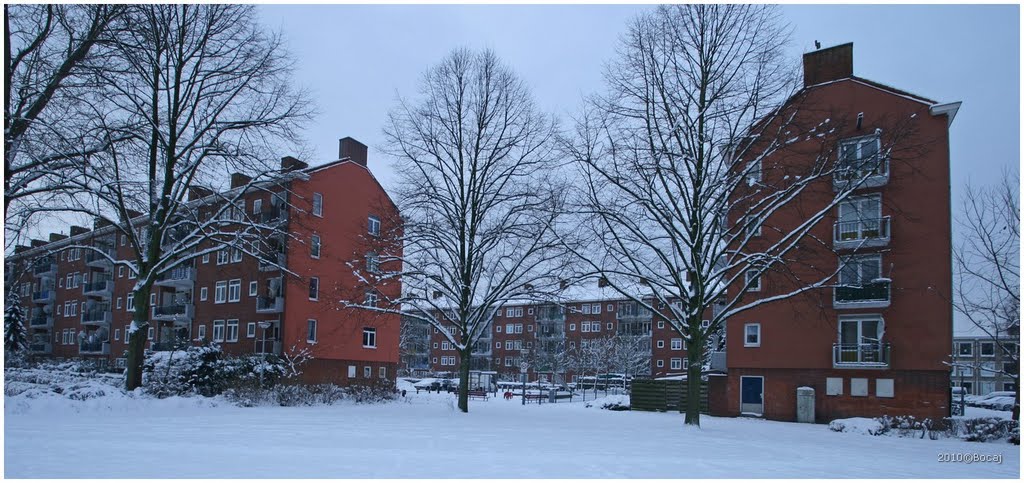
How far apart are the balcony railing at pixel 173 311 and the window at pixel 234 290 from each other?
3850 millimetres

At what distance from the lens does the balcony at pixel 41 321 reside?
67.3m

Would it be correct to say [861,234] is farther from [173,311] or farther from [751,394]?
[173,311]

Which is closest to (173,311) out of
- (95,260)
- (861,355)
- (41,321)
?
(95,260)

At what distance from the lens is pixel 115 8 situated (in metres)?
19.1

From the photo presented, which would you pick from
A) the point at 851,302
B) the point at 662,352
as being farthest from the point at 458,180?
the point at 662,352

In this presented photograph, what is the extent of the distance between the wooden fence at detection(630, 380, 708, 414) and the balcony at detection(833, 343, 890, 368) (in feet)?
28.4

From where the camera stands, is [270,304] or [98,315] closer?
[270,304]

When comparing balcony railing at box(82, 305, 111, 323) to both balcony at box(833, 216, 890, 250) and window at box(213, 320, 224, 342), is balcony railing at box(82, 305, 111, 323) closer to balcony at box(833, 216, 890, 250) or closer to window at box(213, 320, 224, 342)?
window at box(213, 320, 224, 342)

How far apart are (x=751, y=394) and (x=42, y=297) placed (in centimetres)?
6557

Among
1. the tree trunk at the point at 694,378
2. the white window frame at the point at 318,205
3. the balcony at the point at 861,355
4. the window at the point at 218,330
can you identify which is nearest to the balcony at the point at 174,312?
the window at the point at 218,330

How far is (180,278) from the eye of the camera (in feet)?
156

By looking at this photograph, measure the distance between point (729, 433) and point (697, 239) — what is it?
18.7 feet

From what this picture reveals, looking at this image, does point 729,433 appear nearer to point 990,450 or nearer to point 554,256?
point 990,450

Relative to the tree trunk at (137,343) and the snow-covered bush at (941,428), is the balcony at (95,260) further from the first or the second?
the snow-covered bush at (941,428)
